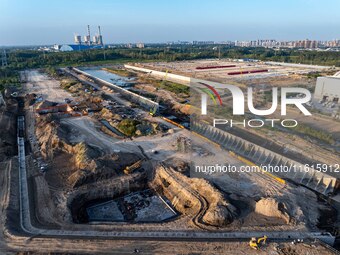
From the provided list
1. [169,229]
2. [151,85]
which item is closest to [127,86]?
[151,85]

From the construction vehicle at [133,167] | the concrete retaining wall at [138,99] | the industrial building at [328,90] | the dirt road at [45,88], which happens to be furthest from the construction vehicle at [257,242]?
the dirt road at [45,88]

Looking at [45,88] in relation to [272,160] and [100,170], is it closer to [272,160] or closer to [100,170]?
[100,170]

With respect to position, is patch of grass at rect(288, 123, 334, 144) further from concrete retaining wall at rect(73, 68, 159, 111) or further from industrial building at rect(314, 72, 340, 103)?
concrete retaining wall at rect(73, 68, 159, 111)

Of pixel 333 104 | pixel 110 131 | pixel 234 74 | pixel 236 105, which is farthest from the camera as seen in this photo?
pixel 234 74

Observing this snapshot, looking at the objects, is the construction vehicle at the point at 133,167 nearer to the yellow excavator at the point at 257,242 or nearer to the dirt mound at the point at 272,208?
the dirt mound at the point at 272,208

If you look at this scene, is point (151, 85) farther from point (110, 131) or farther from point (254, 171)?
point (254, 171)

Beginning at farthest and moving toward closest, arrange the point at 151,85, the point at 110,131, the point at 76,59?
the point at 76,59 < the point at 151,85 < the point at 110,131

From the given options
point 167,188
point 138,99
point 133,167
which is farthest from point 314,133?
point 138,99
